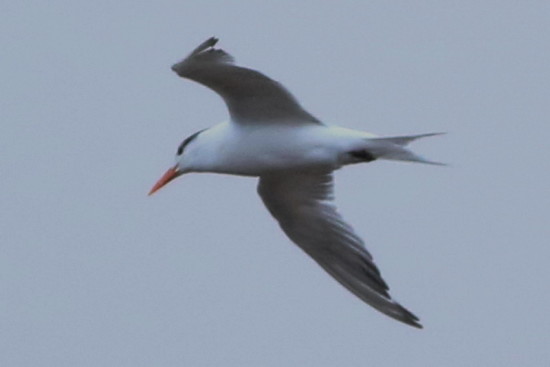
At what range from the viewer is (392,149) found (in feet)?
36.5

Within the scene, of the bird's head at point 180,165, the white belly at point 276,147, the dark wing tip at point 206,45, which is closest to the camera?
the dark wing tip at point 206,45

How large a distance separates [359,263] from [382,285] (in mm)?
264

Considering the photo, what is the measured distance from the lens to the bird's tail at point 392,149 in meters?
11.0

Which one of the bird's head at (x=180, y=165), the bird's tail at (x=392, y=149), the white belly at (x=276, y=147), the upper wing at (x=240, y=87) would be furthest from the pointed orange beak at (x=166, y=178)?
the bird's tail at (x=392, y=149)

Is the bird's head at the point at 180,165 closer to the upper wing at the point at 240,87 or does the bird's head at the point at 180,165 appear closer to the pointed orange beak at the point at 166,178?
the pointed orange beak at the point at 166,178

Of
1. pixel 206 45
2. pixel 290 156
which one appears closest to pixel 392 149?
pixel 290 156

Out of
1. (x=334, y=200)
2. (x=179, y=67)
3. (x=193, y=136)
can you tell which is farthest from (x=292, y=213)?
(x=179, y=67)

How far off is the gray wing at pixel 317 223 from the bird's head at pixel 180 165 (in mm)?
686

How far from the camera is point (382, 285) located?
12.1 meters

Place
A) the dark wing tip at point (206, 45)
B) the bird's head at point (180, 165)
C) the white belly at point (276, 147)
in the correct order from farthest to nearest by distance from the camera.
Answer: the bird's head at point (180, 165), the white belly at point (276, 147), the dark wing tip at point (206, 45)

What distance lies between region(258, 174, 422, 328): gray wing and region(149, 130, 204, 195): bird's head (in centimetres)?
69

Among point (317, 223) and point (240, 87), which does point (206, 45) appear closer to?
point (240, 87)

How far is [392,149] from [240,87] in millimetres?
1037

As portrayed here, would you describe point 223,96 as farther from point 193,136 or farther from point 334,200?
point 334,200
